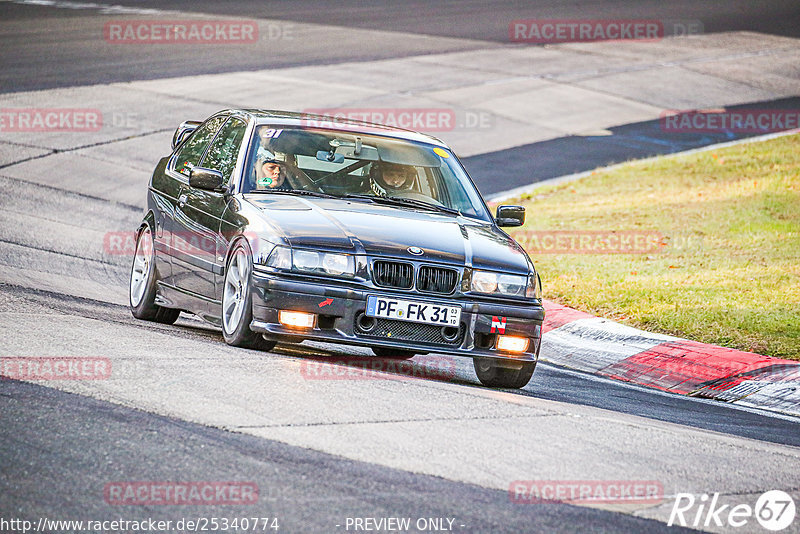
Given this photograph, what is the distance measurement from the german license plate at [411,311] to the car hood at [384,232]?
29cm

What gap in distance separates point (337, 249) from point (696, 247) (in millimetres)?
7945

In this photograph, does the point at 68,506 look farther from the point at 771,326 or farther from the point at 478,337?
the point at 771,326

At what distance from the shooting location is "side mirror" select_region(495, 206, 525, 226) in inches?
370

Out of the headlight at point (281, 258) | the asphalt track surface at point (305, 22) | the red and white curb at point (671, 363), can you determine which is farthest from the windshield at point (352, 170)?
the asphalt track surface at point (305, 22)

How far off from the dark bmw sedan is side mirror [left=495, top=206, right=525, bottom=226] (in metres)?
0.01

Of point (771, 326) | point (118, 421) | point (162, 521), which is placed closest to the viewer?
point (162, 521)

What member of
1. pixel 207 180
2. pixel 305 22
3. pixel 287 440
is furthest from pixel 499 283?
pixel 305 22

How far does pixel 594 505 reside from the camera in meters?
5.49

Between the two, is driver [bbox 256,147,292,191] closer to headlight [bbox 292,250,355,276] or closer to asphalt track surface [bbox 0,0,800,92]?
headlight [bbox 292,250,355,276]

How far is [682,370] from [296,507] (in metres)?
5.57

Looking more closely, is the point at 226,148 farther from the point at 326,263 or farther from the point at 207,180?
the point at 326,263

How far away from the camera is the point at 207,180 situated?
29.2 feet

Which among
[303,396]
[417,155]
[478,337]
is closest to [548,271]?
[417,155]

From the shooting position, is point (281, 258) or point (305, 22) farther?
point (305, 22)
